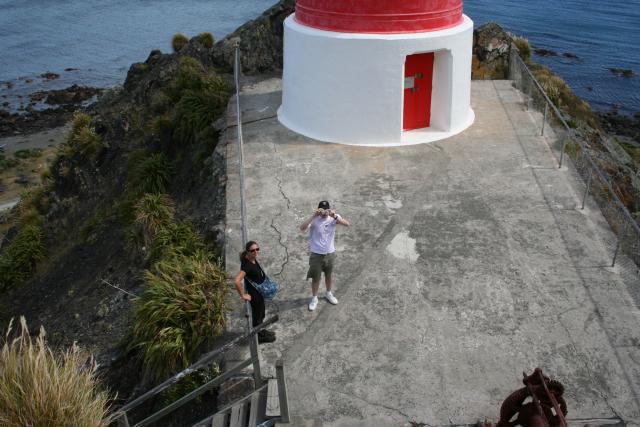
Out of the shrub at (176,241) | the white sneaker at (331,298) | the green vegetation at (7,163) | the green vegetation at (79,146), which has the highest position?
the white sneaker at (331,298)

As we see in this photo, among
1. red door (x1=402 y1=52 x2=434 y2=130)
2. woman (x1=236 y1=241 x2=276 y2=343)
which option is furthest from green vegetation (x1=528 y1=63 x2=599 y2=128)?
woman (x1=236 y1=241 x2=276 y2=343)

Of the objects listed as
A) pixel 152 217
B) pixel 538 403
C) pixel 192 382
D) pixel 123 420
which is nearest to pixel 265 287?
pixel 192 382

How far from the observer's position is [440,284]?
26.1ft

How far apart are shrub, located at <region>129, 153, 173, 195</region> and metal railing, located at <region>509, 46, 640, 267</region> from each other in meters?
8.32

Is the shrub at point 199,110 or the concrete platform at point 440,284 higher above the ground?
the shrub at point 199,110

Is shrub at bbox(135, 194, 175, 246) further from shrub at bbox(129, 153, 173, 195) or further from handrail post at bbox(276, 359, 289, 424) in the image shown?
handrail post at bbox(276, 359, 289, 424)

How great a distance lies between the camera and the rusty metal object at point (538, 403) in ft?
16.3

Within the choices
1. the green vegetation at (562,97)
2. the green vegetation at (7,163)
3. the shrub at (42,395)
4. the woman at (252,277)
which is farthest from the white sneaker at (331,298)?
the green vegetation at (7,163)

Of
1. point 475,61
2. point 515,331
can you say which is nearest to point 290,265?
point 515,331

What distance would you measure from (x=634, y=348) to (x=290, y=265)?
439 cm

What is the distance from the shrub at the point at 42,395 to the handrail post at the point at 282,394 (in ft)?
5.40

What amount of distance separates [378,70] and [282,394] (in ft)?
25.0

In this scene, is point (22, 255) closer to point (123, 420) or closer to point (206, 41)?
point (206, 41)

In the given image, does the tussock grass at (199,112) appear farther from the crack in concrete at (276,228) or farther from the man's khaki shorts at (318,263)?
the man's khaki shorts at (318,263)
